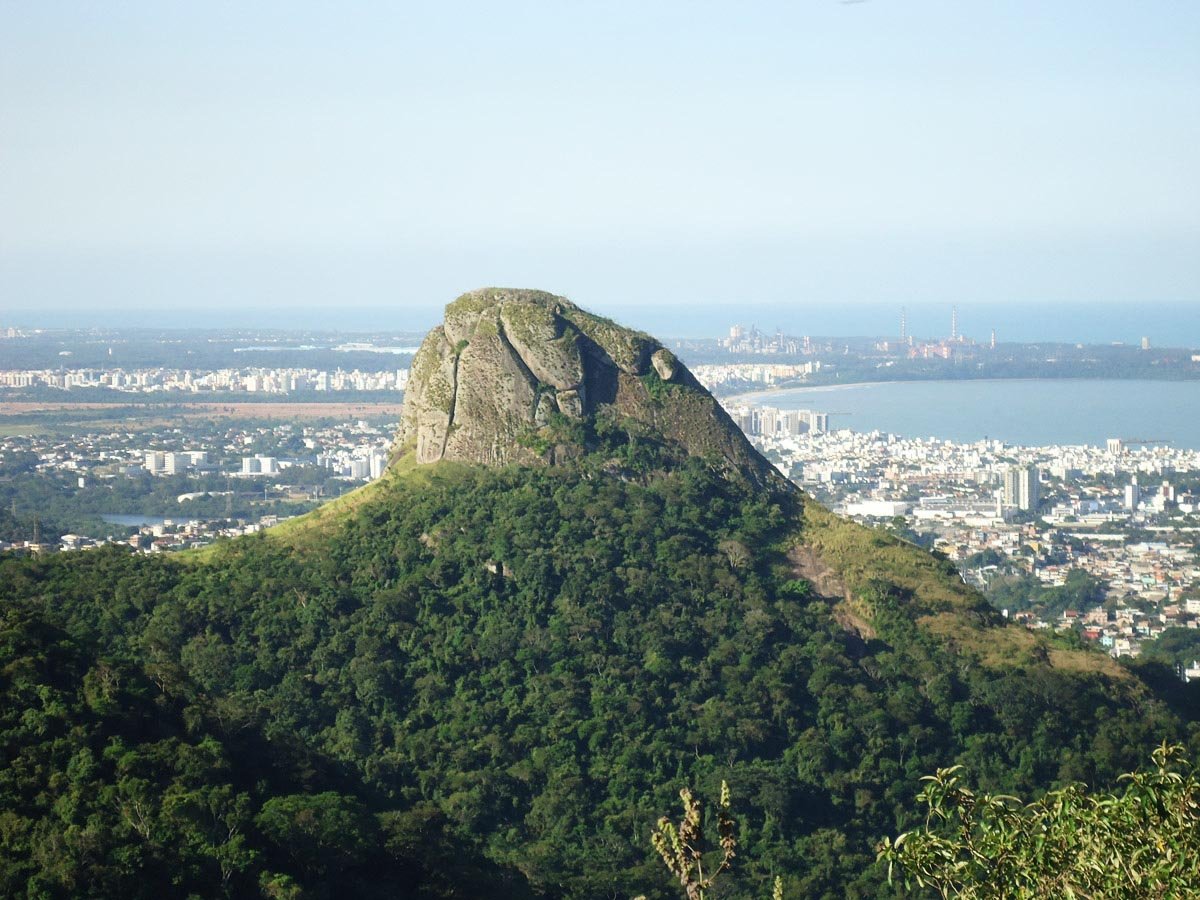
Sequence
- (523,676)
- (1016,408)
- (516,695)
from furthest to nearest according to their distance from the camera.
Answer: (1016,408) < (523,676) < (516,695)

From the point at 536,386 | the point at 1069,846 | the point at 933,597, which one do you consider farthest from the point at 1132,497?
the point at 1069,846

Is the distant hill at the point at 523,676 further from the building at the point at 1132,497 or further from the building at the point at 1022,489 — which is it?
the building at the point at 1132,497

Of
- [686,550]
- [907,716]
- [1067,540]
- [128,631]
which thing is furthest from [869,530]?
[1067,540]

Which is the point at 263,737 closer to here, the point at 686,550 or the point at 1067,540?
the point at 686,550

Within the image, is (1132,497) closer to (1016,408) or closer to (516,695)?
(1016,408)

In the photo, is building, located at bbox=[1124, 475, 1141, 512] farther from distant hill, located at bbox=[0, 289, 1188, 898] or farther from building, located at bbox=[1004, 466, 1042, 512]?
distant hill, located at bbox=[0, 289, 1188, 898]

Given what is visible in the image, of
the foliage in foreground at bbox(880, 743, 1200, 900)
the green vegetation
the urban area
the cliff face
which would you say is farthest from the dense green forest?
the green vegetation
